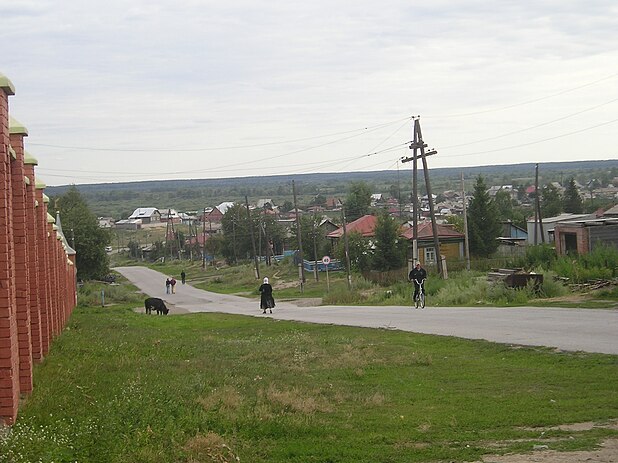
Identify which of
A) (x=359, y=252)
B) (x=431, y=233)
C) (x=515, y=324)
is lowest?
(x=359, y=252)

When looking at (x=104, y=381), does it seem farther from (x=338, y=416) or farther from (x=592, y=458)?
(x=592, y=458)

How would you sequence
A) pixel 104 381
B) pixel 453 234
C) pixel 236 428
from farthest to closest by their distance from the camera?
pixel 453 234 < pixel 104 381 < pixel 236 428

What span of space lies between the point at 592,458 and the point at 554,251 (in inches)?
1570

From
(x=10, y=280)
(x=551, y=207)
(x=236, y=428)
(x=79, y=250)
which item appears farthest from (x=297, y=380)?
(x=551, y=207)

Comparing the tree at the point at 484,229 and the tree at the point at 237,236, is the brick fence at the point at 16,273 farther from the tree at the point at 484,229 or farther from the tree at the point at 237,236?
the tree at the point at 237,236

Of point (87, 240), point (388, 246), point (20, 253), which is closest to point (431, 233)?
point (388, 246)

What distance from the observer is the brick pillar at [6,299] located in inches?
397

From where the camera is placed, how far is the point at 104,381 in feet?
41.8

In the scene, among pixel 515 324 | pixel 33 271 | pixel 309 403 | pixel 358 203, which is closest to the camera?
pixel 309 403

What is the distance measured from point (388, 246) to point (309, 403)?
57088 mm

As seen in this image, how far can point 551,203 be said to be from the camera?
107 m

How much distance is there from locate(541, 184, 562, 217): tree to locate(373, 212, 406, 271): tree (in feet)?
120

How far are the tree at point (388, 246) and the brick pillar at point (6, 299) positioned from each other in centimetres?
5725

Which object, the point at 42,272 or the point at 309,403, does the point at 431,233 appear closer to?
the point at 42,272
